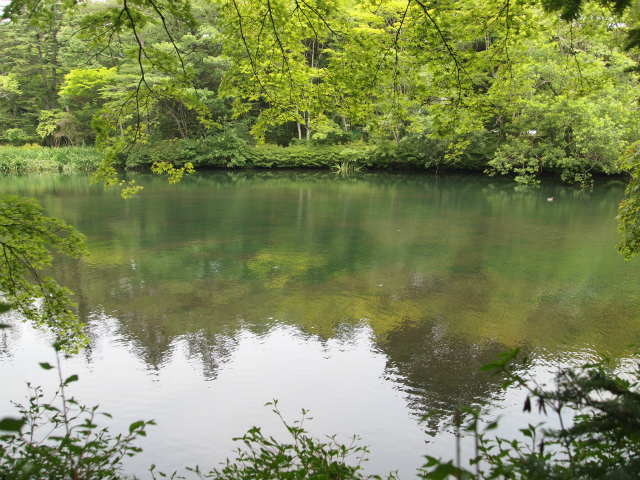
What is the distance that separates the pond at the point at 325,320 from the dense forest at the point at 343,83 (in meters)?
2.27

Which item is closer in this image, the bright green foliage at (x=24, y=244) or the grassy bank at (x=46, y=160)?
the bright green foliage at (x=24, y=244)

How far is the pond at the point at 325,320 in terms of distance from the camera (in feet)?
13.9

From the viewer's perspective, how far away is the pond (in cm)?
424

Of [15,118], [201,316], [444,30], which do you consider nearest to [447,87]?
[444,30]

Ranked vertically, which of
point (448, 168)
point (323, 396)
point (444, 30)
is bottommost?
point (323, 396)

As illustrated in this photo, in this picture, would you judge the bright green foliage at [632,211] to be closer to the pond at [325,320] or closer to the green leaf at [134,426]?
the pond at [325,320]

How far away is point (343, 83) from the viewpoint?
4.95 meters

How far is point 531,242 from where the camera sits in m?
10.5

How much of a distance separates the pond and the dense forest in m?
2.27

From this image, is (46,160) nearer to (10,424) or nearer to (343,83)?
(343,83)

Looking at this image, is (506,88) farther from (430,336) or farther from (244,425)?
(244,425)

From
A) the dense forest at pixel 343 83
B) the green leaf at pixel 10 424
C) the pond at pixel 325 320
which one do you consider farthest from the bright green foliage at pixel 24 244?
the green leaf at pixel 10 424

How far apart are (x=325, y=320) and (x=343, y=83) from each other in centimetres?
308

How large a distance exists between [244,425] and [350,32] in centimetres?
394
